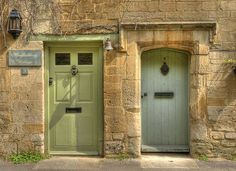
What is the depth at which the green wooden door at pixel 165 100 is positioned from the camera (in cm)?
640

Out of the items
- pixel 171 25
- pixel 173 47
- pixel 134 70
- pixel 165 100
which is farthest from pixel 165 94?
pixel 171 25

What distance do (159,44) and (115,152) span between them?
212 cm

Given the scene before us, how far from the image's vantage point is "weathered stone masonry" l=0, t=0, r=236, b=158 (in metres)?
6.01

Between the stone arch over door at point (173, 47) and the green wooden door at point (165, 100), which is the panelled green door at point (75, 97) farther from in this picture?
the green wooden door at point (165, 100)

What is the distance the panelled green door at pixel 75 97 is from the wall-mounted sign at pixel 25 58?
0.30m

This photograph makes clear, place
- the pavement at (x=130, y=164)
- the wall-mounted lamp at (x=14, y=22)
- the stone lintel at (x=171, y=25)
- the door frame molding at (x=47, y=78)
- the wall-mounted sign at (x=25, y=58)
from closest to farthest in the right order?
the pavement at (x=130, y=164), the stone lintel at (x=171, y=25), the wall-mounted lamp at (x=14, y=22), the wall-mounted sign at (x=25, y=58), the door frame molding at (x=47, y=78)

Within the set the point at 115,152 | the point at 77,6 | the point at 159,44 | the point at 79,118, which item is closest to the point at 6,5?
the point at 77,6

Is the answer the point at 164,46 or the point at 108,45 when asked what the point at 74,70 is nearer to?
the point at 108,45

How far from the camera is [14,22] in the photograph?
6086 millimetres

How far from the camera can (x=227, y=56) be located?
19.8 feet

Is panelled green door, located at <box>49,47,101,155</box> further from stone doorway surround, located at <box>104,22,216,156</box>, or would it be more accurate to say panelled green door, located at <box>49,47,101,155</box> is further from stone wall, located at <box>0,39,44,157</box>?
stone doorway surround, located at <box>104,22,216,156</box>

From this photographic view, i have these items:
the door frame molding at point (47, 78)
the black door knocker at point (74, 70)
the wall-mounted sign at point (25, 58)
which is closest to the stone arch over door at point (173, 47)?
the door frame molding at point (47, 78)

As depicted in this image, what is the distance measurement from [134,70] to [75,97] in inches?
49.0

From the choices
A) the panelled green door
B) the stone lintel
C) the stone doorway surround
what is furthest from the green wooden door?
the panelled green door
